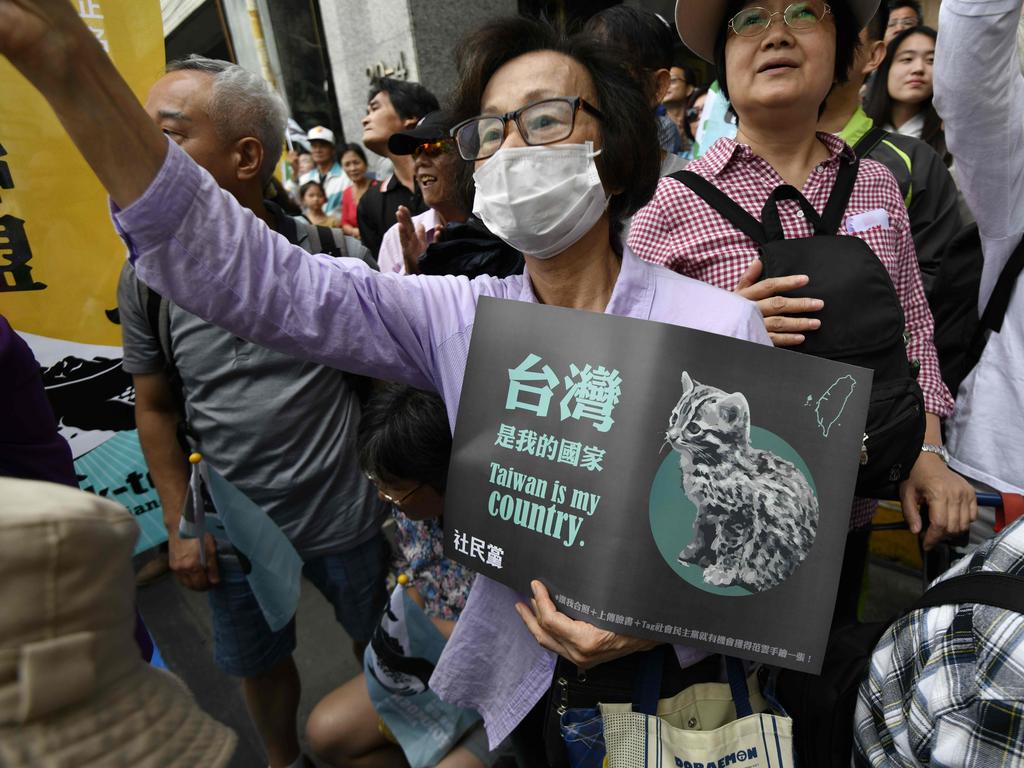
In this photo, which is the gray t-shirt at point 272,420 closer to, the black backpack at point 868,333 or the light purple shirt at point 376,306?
the light purple shirt at point 376,306

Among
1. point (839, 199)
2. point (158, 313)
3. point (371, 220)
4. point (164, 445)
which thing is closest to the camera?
point (839, 199)

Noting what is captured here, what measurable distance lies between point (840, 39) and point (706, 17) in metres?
0.35

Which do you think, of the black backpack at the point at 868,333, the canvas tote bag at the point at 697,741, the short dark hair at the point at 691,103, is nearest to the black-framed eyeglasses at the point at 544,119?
the black backpack at the point at 868,333

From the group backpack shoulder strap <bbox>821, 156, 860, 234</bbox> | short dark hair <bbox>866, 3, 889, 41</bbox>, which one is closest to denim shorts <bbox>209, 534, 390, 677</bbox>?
backpack shoulder strap <bbox>821, 156, 860, 234</bbox>

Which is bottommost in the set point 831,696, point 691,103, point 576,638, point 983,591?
point 831,696

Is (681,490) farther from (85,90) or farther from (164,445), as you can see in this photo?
(164,445)

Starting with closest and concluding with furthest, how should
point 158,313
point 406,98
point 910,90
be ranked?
point 158,313, point 910,90, point 406,98

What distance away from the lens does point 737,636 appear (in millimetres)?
986

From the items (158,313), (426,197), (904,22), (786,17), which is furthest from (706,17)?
(904,22)

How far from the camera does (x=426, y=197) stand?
2.67 m

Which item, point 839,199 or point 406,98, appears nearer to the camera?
point 839,199

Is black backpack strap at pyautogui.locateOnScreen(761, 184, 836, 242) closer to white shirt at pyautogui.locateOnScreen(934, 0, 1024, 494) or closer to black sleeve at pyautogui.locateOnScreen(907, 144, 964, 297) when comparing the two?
white shirt at pyautogui.locateOnScreen(934, 0, 1024, 494)

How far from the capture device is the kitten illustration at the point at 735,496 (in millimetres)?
968

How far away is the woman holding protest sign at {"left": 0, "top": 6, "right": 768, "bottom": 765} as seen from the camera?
3.07 ft
